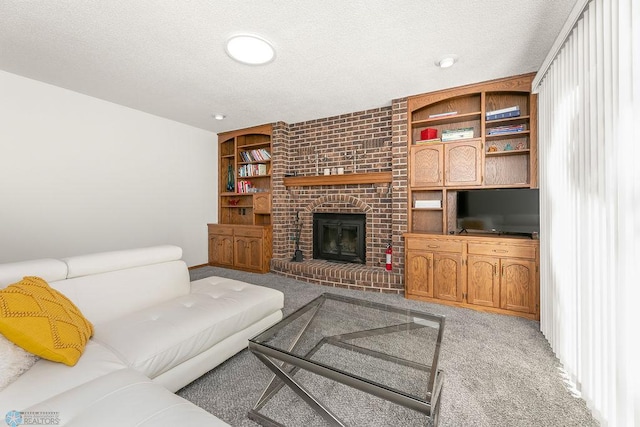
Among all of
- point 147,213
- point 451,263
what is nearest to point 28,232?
point 147,213

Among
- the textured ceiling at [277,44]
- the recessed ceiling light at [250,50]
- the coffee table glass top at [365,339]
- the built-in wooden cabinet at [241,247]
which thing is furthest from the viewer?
the built-in wooden cabinet at [241,247]

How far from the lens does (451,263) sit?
291cm

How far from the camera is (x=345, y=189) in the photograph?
4059 mm

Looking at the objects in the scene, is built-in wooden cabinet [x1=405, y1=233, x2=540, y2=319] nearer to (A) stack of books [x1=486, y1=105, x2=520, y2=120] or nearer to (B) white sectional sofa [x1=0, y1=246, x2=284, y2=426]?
(A) stack of books [x1=486, y1=105, x2=520, y2=120]

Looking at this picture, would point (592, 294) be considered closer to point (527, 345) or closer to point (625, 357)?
point (625, 357)

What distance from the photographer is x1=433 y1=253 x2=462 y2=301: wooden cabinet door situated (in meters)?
2.88

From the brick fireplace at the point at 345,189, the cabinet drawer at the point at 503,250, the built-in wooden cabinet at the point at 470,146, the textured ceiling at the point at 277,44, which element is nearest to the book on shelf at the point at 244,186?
the brick fireplace at the point at 345,189

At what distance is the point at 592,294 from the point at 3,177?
5.09m

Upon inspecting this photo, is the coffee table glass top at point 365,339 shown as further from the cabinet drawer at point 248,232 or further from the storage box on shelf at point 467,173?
the cabinet drawer at point 248,232

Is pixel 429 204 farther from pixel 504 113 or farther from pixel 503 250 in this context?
pixel 504 113

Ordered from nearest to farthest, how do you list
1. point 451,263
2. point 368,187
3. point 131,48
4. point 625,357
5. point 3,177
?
point 625,357 < point 131,48 < point 3,177 < point 451,263 < point 368,187

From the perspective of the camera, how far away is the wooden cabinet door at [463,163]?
3004mm

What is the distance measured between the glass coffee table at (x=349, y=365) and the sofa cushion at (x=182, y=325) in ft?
1.18

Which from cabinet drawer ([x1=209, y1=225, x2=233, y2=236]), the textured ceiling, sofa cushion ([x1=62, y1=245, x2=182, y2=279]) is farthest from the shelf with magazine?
cabinet drawer ([x1=209, y1=225, x2=233, y2=236])
